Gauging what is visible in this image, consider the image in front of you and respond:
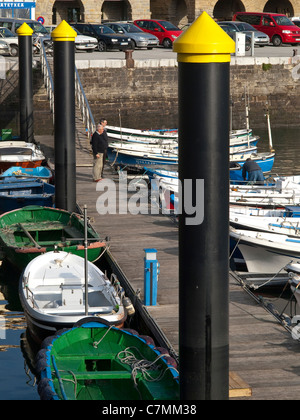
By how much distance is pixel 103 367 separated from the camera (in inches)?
401

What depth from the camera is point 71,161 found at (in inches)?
698

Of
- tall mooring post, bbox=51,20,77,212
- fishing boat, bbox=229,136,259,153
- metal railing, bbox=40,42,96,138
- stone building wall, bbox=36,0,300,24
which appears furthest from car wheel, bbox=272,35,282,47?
tall mooring post, bbox=51,20,77,212

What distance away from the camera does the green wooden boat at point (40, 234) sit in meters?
14.8

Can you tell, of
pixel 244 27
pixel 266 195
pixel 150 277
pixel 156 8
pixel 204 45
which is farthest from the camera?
pixel 156 8

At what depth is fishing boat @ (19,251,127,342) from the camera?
37.7 ft

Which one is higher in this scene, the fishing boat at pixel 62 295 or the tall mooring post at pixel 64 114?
the tall mooring post at pixel 64 114

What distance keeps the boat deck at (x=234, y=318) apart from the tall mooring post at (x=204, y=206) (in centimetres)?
162

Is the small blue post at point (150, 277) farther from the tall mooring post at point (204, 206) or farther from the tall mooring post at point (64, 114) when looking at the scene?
the tall mooring post at point (64, 114)

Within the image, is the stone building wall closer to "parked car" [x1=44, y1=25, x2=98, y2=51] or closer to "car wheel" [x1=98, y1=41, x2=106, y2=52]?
"car wheel" [x1=98, y1=41, x2=106, y2=52]

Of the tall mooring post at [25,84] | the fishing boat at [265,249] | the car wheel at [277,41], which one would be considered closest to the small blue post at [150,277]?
the fishing boat at [265,249]

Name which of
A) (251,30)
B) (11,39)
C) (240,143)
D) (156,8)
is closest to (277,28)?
(251,30)

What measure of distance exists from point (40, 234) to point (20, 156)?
6.94 meters

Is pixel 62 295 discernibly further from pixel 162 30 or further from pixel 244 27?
pixel 244 27

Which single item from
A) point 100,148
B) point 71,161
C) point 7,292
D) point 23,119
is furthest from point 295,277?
point 23,119
